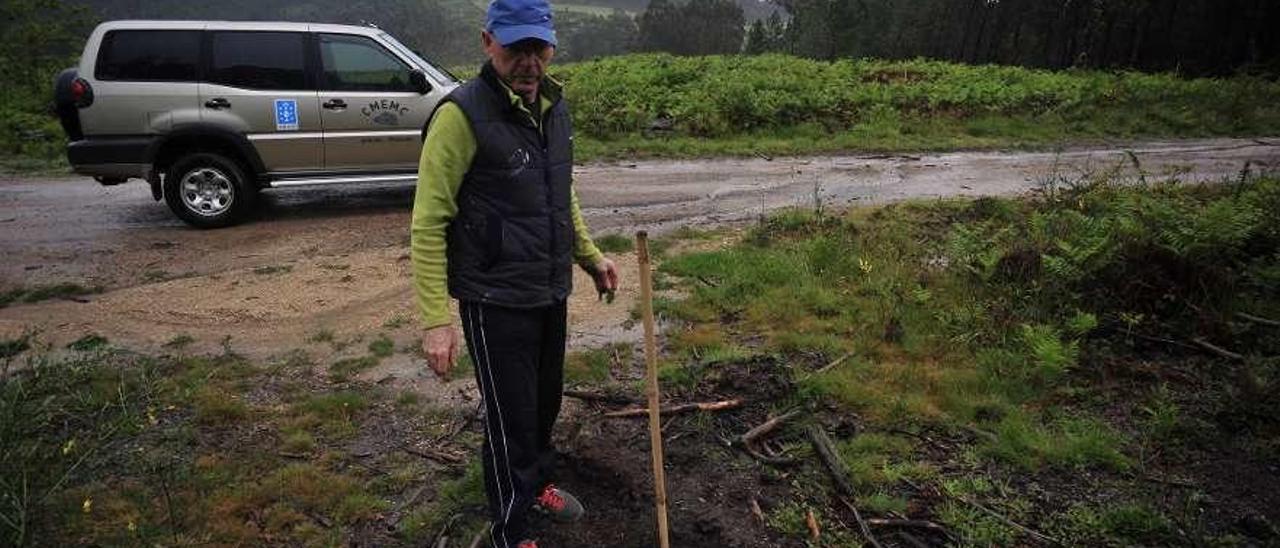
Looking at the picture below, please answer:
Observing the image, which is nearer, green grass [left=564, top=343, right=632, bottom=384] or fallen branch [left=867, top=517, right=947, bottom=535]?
fallen branch [left=867, top=517, right=947, bottom=535]

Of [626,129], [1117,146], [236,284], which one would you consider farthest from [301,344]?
[1117,146]

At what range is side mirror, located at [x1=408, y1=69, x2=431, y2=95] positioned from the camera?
8586 mm

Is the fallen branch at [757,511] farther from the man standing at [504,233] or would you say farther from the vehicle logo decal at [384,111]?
the vehicle logo decal at [384,111]

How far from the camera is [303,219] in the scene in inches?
351

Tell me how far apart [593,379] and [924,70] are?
62.9ft

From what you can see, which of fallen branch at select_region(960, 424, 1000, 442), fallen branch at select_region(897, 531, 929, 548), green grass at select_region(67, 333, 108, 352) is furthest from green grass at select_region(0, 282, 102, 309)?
fallen branch at select_region(960, 424, 1000, 442)

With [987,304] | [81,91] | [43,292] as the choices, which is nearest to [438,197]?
[987,304]

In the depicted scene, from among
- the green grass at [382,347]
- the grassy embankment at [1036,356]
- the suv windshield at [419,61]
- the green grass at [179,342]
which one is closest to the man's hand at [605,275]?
the grassy embankment at [1036,356]

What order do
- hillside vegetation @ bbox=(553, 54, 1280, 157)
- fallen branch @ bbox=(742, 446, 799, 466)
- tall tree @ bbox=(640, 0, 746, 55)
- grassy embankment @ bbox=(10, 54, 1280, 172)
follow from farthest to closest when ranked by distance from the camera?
tall tree @ bbox=(640, 0, 746, 55) → hillside vegetation @ bbox=(553, 54, 1280, 157) → grassy embankment @ bbox=(10, 54, 1280, 172) → fallen branch @ bbox=(742, 446, 799, 466)

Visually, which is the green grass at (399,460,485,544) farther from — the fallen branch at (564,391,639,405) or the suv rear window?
the suv rear window

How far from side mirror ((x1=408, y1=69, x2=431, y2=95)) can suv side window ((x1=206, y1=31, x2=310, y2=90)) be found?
1.14 meters

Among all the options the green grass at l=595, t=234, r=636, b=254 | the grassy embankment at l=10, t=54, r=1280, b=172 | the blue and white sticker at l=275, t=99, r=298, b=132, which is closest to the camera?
the green grass at l=595, t=234, r=636, b=254

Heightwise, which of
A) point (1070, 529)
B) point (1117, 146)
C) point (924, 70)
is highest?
point (924, 70)

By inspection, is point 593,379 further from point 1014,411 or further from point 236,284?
point 236,284
